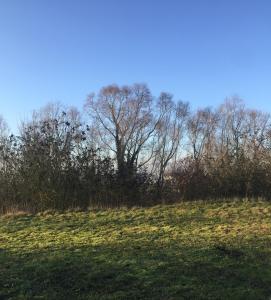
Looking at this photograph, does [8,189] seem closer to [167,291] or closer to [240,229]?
[240,229]

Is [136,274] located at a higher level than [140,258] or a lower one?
lower

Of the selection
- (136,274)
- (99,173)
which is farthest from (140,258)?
(99,173)

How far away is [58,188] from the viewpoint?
21234 millimetres

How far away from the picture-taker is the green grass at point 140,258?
663 centimetres

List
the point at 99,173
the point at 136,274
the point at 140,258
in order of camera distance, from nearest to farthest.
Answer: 1. the point at 136,274
2. the point at 140,258
3. the point at 99,173

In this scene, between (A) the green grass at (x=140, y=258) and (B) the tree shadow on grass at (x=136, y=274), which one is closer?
(B) the tree shadow on grass at (x=136, y=274)

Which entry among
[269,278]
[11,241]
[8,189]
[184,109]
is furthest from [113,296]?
[184,109]

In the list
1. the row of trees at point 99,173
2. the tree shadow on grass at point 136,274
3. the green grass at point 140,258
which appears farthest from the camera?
the row of trees at point 99,173

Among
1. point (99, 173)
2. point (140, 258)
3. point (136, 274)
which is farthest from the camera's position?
point (99, 173)

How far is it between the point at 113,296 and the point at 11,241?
6230mm

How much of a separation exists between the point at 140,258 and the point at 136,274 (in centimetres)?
117

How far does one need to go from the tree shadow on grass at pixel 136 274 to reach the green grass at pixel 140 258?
0.01 m

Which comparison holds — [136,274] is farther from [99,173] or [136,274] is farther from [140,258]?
[99,173]

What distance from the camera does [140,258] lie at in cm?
855
